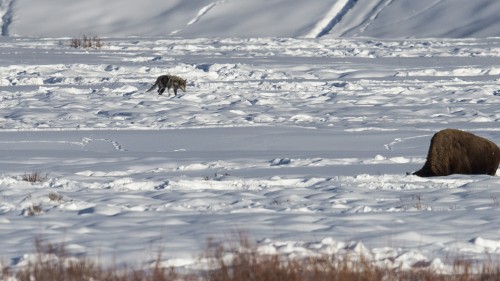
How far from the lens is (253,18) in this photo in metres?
33.1

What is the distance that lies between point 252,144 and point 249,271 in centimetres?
701

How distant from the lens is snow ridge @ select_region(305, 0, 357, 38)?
101 feet

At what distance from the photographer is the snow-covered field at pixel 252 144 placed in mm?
5695

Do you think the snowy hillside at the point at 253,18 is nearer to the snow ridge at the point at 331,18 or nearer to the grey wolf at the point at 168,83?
the snow ridge at the point at 331,18

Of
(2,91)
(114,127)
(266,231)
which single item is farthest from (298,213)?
(2,91)

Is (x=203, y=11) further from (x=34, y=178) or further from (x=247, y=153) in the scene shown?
(x=34, y=178)

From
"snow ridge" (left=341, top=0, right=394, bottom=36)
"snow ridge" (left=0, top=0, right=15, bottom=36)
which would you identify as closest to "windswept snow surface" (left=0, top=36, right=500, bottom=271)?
"snow ridge" (left=341, top=0, right=394, bottom=36)

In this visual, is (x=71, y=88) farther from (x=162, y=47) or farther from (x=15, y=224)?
(x=15, y=224)

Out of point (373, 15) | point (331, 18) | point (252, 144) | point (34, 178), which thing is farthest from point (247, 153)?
point (331, 18)

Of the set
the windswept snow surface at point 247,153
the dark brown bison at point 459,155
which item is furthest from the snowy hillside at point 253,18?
the dark brown bison at point 459,155

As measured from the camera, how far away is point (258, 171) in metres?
9.15

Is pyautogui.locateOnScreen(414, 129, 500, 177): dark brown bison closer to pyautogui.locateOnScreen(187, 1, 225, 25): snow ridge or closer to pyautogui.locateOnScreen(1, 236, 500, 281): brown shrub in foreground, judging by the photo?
pyautogui.locateOnScreen(1, 236, 500, 281): brown shrub in foreground

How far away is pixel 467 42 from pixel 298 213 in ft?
64.9

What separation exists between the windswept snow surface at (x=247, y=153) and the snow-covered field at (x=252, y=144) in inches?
1.0
